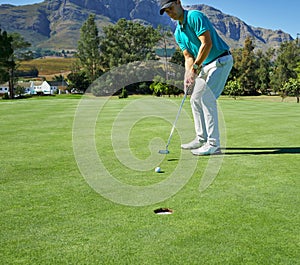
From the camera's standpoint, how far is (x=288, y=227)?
9.95ft

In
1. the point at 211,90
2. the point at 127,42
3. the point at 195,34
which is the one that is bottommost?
the point at 211,90

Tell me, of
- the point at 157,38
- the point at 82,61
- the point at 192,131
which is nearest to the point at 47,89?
the point at 82,61

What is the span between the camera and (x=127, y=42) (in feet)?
269

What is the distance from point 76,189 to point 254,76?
8297cm

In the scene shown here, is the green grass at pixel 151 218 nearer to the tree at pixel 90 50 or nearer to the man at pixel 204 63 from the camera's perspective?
the man at pixel 204 63

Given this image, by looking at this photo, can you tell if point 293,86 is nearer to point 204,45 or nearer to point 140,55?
point 140,55

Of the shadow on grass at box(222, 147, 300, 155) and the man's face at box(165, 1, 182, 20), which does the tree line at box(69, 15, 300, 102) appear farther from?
the shadow on grass at box(222, 147, 300, 155)

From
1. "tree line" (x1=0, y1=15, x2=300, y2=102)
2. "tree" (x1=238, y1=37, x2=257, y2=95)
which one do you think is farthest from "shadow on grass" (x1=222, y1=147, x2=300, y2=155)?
"tree" (x1=238, y1=37, x2=257, y2=95)

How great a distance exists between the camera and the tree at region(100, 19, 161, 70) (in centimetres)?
7925

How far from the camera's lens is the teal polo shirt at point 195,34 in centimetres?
632

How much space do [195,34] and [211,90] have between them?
995 mm

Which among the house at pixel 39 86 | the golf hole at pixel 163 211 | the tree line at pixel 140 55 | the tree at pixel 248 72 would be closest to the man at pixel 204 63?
the golf hole at pixel 163 211

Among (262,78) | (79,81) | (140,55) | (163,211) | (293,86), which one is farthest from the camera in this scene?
(79,81)

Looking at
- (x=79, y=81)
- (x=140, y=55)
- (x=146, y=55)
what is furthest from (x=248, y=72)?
(x=79, y=81)
